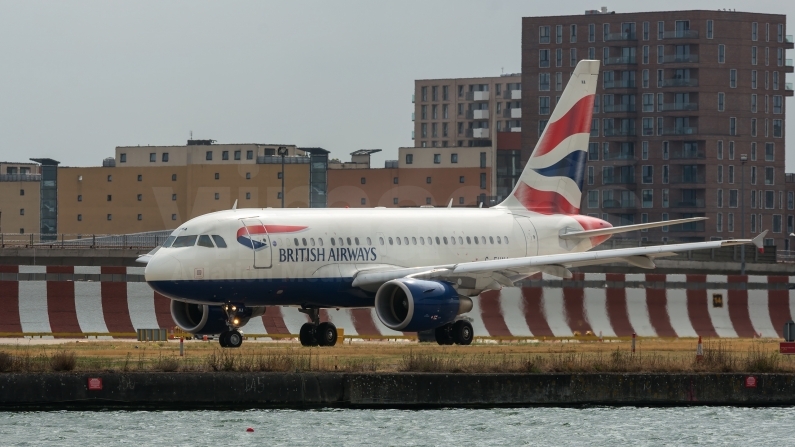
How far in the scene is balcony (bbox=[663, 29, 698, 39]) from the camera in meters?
140

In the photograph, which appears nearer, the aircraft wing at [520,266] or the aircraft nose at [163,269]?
the aircraft nose at [163,269]

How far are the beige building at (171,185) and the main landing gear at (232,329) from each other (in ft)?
285

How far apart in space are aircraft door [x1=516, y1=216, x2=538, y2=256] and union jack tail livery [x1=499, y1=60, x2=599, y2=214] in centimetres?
139

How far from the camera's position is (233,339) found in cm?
3644

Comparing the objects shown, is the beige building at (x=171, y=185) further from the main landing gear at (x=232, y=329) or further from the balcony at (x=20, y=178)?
the main landing gear at (x=232, y=329)

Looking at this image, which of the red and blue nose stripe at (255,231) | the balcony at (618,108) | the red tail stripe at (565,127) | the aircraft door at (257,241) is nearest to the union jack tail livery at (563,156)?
the red tail stripe at (565,127)

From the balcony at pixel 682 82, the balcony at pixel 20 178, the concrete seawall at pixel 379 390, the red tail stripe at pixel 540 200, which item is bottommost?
the concrete seawall at pixel 379 390

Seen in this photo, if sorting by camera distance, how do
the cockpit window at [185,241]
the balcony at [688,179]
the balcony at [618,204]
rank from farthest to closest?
1. the balcony at [618,204]
2. the balcony at [688,179]
3. the cockpit window at [185,241]

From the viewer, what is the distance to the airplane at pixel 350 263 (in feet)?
119

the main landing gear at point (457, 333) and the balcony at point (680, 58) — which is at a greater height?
the balcony at point (680, 58)

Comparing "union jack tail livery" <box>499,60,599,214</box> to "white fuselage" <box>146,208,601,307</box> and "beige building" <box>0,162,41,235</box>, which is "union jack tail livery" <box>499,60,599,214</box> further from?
"beige building" <box>0,162,41,235</box>

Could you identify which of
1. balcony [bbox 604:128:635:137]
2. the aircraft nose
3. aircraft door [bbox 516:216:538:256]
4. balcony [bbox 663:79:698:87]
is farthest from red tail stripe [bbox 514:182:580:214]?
balcony [bbox 604:128:635:137]

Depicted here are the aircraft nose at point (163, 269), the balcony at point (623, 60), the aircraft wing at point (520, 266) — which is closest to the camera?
the aircraft nose at point (163, 269)

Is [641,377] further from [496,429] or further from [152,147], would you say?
[152,147]
